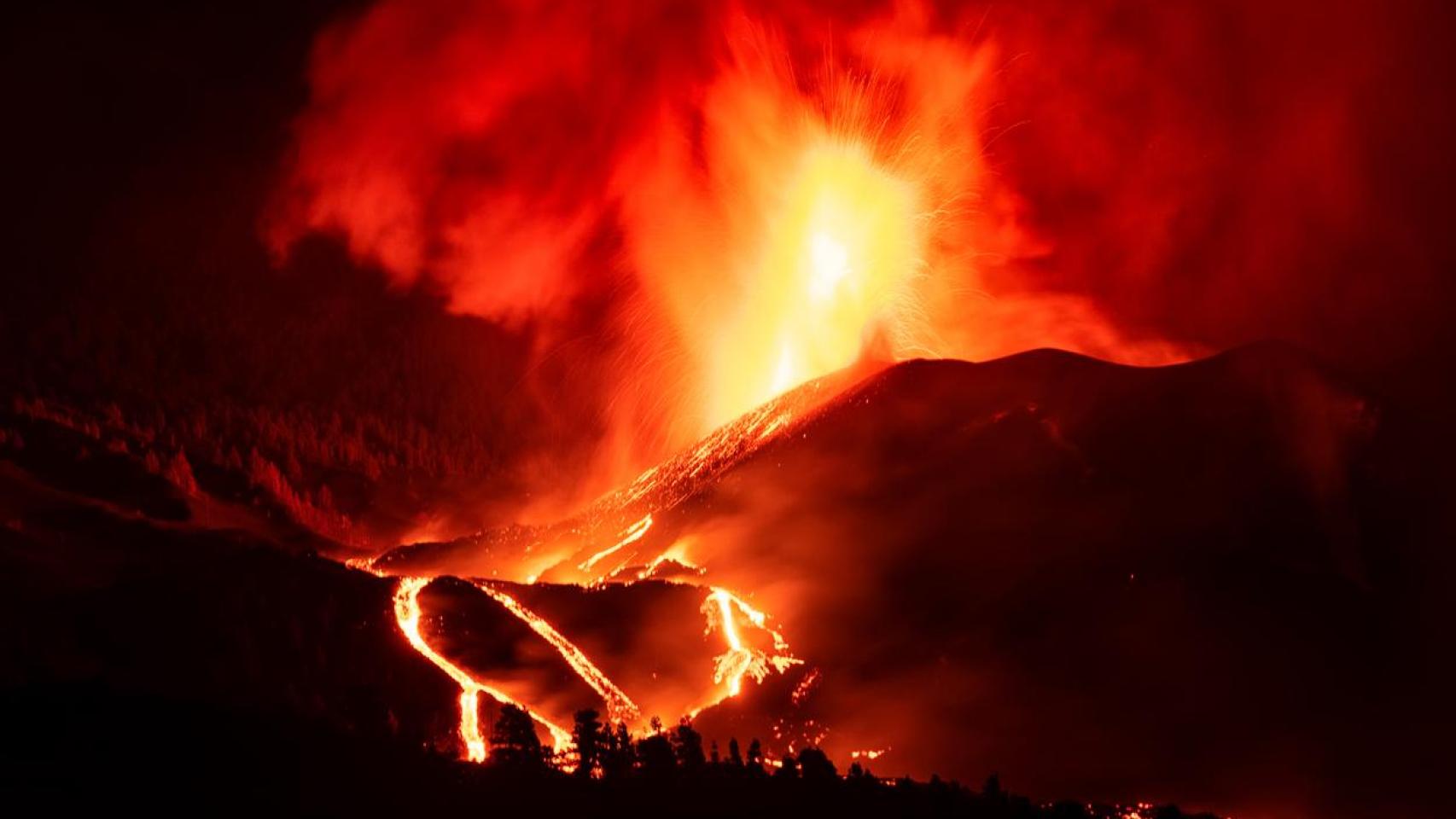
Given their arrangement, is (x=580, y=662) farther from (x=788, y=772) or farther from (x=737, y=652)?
(x=788, y=772)

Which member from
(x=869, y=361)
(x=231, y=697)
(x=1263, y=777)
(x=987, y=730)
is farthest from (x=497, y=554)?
(x=1263, y=777)

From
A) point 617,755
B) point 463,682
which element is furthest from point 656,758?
point 463,682

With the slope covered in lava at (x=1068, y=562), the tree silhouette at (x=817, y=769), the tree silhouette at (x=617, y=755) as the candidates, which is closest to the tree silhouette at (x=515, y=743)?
the tree silhouette at (x=617, y=755)

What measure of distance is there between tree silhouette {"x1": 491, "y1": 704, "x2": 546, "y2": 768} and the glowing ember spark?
13.8 m

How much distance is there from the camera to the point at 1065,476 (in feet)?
131

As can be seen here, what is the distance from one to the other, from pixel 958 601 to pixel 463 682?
11.1 meters

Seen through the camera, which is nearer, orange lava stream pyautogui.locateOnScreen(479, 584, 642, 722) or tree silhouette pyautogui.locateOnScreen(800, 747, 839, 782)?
tree silhouette pyautogui.locateOnScreen(800, 747, 839, 782)

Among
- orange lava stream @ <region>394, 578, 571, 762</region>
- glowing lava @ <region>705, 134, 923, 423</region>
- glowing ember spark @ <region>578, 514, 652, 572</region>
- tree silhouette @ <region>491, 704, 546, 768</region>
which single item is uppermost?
glowing lava @ <region>705, 134, 923, 423</region>

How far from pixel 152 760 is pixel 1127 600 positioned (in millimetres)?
20256

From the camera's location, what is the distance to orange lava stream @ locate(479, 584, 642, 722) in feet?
107

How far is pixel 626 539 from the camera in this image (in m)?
43.3

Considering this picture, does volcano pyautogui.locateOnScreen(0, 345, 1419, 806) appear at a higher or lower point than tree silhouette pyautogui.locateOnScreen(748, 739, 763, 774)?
higher

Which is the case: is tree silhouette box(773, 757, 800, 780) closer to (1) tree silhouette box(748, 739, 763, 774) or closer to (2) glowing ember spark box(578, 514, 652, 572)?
(1) tree silhouette box(748, 739, 763, 774)

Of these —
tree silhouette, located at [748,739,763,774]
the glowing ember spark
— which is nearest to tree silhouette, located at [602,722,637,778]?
tree silhouette, located at [748,739,763,774]
